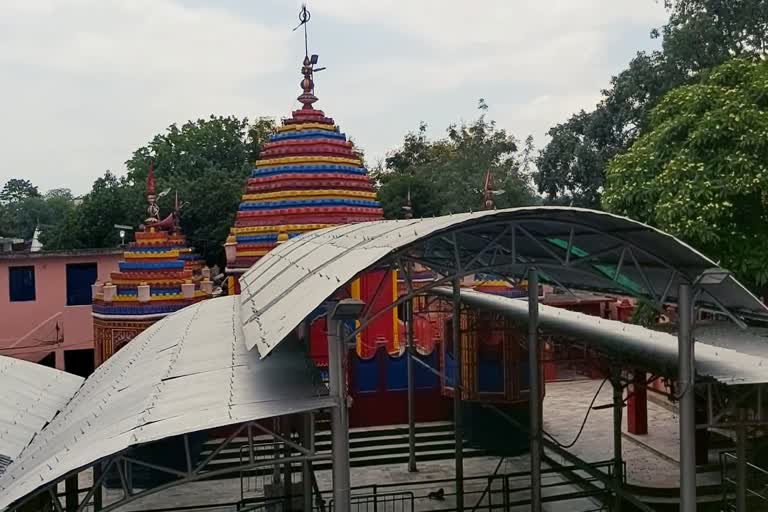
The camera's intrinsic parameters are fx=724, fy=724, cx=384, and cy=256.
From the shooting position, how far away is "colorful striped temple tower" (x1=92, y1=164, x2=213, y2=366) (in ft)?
57.4

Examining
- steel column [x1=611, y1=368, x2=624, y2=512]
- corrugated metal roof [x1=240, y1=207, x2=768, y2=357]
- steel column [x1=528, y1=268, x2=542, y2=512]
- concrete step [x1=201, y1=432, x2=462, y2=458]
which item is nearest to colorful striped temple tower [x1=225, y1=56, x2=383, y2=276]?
concrete step [x1=201, y1=432, x2=462, y2=458]

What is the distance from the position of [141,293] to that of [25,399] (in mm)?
6989

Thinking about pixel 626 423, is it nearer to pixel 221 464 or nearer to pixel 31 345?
pixel 221 464

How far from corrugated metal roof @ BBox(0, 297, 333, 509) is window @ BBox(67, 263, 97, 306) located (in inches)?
622

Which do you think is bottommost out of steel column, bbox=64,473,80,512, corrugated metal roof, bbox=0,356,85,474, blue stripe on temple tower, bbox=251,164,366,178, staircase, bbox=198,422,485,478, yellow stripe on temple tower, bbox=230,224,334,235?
staircase, bbox=198,422,485,478

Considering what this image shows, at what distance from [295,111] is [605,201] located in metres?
8.91

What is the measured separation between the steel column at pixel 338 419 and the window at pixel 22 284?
71.3 feet

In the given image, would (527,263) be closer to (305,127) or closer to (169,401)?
(169,401)

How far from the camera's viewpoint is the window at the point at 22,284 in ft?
80.0

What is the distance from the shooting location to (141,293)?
57.4 ft

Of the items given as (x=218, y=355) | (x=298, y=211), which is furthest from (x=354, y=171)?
(x=218, y=355)

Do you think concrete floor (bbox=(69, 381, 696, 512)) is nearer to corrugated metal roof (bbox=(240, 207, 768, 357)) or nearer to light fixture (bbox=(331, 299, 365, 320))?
corrugated metal roof (bbox=(240, 207, 768, 357))

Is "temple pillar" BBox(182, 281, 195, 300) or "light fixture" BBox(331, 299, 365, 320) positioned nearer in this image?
"light fixture" BBox(331, 299, 365, 320)

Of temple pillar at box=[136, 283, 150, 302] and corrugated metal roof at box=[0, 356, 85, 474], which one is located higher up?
temple pillar at box=[136, 283, 150, 302]
